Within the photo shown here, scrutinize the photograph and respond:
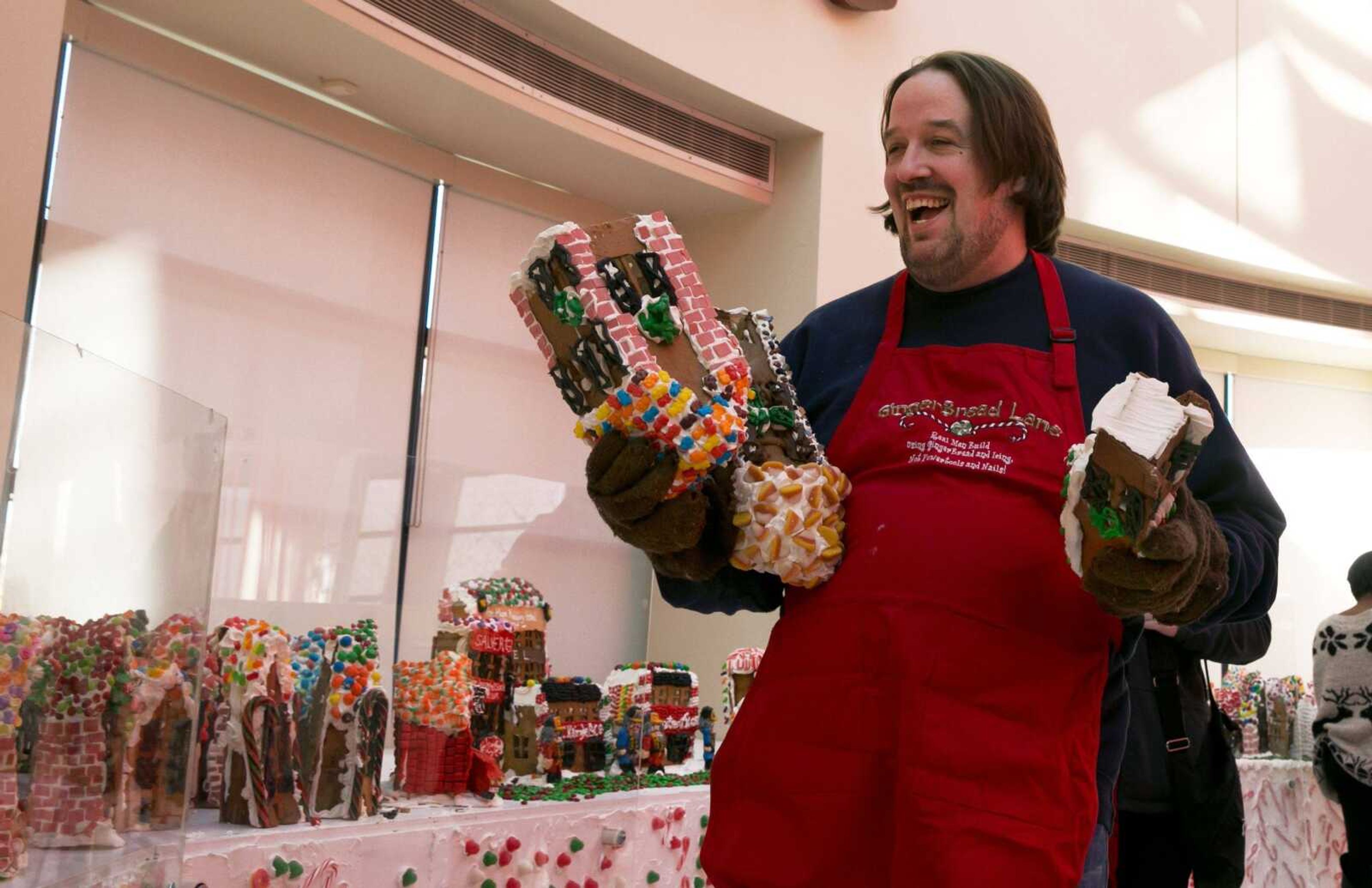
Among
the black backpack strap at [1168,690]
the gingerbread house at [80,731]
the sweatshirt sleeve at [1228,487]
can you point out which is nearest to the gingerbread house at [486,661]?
the gingerbread house at [80,731]

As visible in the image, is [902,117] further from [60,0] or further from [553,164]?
[553,164]

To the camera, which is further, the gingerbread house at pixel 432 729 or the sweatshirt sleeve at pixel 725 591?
the gingerbread house at pixel 432 729

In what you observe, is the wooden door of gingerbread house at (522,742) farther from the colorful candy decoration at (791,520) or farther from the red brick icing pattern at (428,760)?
the colorful candy decoration at (791,520)

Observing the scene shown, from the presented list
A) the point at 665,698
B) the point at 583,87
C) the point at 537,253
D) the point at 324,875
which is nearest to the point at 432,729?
the point at 324,875

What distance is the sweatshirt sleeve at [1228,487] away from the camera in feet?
4.50

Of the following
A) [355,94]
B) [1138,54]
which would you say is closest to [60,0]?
[355,94]

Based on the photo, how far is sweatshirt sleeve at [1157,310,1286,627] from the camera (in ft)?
4.50

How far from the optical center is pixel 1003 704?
1225 millimetres

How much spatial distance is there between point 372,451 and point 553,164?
249 centimetres

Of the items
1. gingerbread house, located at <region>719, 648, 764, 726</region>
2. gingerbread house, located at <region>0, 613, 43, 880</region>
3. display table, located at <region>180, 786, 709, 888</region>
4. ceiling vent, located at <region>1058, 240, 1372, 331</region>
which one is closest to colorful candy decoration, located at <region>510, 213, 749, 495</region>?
gingerbread house, located at <region>0, 613, 43, 880</region>

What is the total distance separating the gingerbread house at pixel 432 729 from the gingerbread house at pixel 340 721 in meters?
0.12

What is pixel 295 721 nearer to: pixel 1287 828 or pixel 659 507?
pixel 659 507

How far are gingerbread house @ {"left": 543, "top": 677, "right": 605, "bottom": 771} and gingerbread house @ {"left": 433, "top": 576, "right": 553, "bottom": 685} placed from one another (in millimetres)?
66

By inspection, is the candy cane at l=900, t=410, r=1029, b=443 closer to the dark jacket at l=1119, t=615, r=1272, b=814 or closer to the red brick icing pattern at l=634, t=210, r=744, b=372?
the red brick icing pattern at l=634, t=210, r=744, b=372
